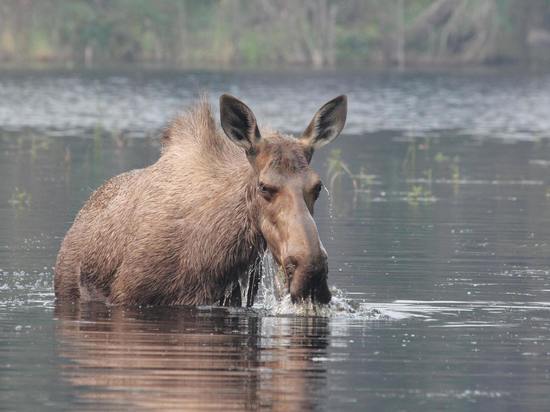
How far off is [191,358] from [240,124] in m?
1.95

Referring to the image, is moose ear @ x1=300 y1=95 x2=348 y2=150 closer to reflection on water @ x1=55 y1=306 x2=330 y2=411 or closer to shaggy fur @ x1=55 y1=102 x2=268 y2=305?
shaggy fur @ x1=55 y1=102 x2=268 y2=305

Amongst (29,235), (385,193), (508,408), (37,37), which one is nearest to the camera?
(508,408)

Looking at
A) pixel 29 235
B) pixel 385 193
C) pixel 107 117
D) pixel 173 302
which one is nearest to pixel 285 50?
pixel 107 117

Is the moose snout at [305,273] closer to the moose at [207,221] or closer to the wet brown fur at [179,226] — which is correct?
the moose at [207,221]

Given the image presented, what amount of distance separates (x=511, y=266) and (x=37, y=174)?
1227cm

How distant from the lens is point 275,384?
35.7ft

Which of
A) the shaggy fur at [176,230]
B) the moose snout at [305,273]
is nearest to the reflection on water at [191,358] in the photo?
the shaggy fur at [176,230]

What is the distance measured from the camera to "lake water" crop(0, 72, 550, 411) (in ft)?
35.3

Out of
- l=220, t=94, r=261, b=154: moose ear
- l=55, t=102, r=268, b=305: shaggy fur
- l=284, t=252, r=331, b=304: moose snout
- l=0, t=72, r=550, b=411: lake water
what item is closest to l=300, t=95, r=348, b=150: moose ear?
l=220, t=94, r=261, b=154: moose ear

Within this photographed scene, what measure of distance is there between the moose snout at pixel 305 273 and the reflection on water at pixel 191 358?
459 millimetres

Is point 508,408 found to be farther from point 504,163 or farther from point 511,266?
point 504,163

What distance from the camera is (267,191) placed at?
1258 cm

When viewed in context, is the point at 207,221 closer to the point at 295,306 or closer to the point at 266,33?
the point at 295,306

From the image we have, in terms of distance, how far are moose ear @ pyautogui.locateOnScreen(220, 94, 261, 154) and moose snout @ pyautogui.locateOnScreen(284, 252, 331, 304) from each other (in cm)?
119
